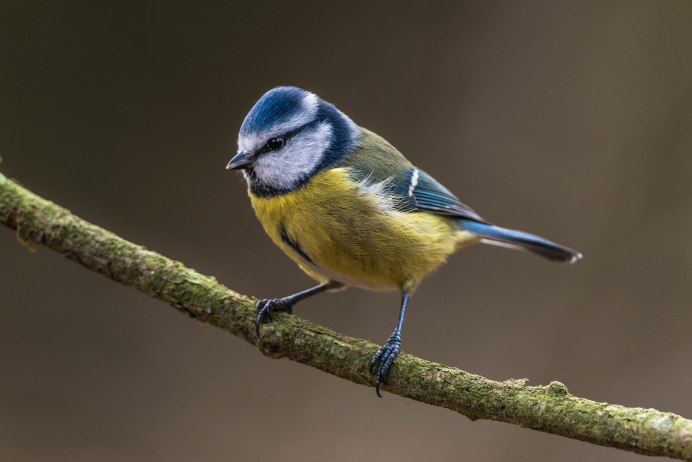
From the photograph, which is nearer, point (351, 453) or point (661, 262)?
point (351, 453)

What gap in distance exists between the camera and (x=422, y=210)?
218cm

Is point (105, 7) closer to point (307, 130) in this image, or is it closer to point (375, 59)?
point (375, 59)

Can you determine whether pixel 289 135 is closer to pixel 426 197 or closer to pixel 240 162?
pixel 240 162

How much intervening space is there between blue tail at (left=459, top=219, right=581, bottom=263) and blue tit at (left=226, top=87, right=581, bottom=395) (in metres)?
0.16

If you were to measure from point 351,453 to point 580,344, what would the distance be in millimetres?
1040

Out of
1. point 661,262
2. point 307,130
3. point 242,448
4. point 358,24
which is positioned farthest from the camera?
point 358,24

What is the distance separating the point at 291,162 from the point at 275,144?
0.07 meters

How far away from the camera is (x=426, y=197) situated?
2230mm

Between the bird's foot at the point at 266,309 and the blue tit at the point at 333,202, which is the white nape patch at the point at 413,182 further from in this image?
the bird's foot at the point at 266,309

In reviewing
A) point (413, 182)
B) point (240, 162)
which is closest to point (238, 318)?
point (240, 162)

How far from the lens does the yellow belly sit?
1899 millimetres

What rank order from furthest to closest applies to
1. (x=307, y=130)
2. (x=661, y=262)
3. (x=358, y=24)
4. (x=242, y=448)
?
(x=358, y=24) < (x=661, y=262) < (x=242, y=448) < (x=307, y=130)

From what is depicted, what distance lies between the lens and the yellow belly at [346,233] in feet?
6.23

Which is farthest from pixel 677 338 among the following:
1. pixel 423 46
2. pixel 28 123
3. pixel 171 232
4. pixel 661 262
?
pixel 28 123
